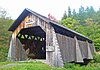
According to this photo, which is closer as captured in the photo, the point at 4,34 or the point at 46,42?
the point at 46,42

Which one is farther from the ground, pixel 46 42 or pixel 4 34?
pixel 4 34

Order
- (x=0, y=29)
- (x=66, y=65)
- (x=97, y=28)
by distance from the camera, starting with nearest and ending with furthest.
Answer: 1. (x=66, y=65)
2. (x=0, y=29)
3. (x=97, y=28)

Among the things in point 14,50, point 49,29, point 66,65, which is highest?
point 49,29

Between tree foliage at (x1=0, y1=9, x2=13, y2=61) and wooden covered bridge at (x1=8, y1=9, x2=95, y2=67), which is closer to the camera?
wooden covered bridge at (x1=8, y1=9, x2=95, y2=67)

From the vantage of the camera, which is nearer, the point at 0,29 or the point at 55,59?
the point at 55,59

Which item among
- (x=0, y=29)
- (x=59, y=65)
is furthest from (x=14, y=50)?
(x=0, y=29)

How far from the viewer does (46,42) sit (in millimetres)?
16062

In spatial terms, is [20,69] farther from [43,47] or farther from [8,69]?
[43,47]

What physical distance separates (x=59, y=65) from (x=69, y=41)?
12.6 feet

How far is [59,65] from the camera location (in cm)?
1529

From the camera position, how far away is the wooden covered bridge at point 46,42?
15.7 metres

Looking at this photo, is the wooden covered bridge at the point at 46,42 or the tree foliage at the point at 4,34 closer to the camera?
the wooden covered bridge at the point at 46,42

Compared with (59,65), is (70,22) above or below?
above

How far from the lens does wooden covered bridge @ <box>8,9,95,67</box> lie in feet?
51.6
